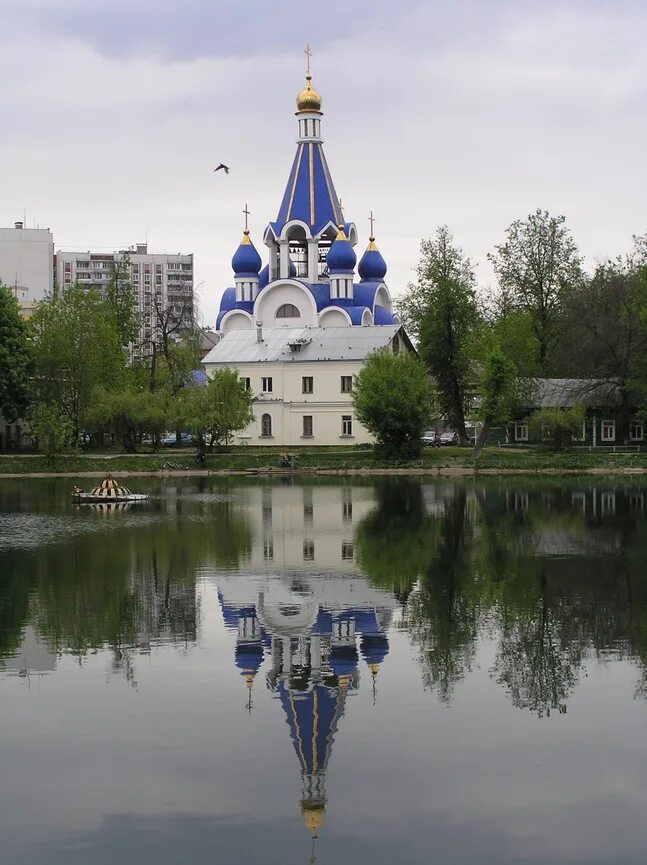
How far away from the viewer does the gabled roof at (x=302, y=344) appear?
65.6 metres

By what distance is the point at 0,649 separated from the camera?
1672cm

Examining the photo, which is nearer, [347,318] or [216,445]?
[216,445]

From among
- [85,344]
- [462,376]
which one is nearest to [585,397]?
[462,376]

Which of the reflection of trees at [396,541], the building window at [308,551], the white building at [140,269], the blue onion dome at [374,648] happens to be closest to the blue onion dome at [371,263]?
the reflection of trees at [396,541]

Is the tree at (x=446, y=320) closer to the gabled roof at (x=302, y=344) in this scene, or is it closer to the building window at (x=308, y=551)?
the gabled roof at (x=302, y=344)

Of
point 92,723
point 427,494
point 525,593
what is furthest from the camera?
point 427,494

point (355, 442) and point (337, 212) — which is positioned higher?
point (337, 212)

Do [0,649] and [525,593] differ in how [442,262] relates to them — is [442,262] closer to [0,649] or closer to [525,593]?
[525,593]

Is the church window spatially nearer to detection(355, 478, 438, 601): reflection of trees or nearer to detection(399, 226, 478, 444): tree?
detection(399, 226, 478, 444): tree

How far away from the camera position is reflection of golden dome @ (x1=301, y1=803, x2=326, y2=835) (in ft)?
33.2

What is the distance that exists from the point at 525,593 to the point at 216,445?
41.7 metres

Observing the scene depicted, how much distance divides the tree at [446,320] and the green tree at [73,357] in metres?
16.2

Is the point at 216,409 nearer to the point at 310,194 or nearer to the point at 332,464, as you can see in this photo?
the point at 332,464

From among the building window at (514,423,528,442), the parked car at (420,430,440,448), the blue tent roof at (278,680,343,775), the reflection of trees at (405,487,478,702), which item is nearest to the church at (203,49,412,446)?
the parked car at (420,430,440,448)
